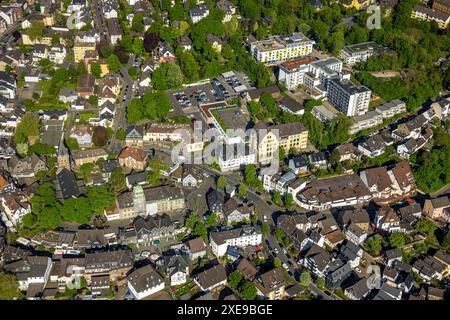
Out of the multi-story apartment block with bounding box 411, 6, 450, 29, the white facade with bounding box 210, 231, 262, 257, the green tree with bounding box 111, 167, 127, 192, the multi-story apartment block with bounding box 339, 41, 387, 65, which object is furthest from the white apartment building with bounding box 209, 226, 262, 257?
the multi-story apartment block with bounding box 411, 6, 450, 29

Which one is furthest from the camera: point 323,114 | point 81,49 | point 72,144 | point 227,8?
point 227,8

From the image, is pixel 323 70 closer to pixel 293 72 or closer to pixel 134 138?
pixel 293 72

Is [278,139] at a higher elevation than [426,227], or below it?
higher

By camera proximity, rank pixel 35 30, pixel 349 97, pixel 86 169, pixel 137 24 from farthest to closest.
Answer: pixel 137 24 < pixel 35 30 < pixel 349 97 < pixel 86 169

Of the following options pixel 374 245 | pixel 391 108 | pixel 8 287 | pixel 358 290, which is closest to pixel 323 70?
pixel 391 108

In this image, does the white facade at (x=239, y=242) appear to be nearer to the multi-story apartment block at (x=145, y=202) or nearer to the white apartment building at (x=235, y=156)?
the multi-story apartment block at (x=145, y=202)

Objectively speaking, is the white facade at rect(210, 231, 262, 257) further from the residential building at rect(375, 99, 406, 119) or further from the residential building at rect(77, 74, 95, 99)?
the residential building at rect(77, 74, 95, 99)

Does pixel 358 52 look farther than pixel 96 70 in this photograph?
Yes

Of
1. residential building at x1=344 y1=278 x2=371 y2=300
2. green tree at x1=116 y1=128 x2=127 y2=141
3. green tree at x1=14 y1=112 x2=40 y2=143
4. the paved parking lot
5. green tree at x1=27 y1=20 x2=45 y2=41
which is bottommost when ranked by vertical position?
residential building at x1=344 y1=278 x2=371 y2=300
